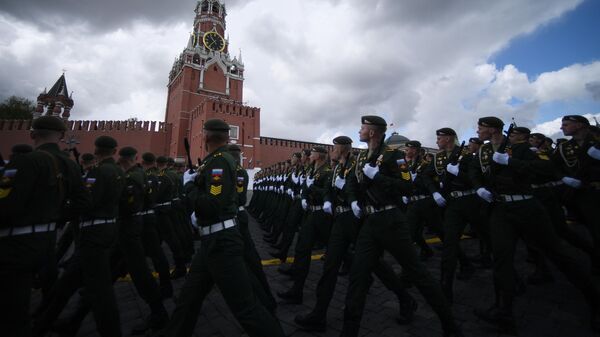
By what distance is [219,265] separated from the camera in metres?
2.33

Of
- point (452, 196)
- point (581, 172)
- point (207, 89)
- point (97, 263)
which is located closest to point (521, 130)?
point (452, 196)

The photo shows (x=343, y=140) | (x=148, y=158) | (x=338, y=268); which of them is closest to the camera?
(x=338, y=268)

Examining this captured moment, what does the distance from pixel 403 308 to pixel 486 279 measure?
2.46 meters

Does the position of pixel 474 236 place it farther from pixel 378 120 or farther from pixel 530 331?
pixel 378 120

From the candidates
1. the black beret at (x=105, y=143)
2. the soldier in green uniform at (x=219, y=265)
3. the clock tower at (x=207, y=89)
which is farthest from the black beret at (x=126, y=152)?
the clock tower at (x=207, y=89)

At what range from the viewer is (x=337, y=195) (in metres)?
4.13

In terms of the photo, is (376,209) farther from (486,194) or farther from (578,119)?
(578,119)

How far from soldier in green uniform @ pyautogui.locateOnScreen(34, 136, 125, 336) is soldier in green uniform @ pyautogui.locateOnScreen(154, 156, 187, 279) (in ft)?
7.44

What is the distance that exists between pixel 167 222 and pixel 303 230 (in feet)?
10.1

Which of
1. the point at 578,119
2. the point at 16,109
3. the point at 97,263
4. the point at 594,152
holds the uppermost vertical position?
the point at 16,109

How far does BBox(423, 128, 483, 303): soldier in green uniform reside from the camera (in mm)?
3889

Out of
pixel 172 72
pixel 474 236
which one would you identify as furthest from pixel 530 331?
pixel 172 72

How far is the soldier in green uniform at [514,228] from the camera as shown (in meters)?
3.18

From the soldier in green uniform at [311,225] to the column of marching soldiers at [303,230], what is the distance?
23 millimetres
